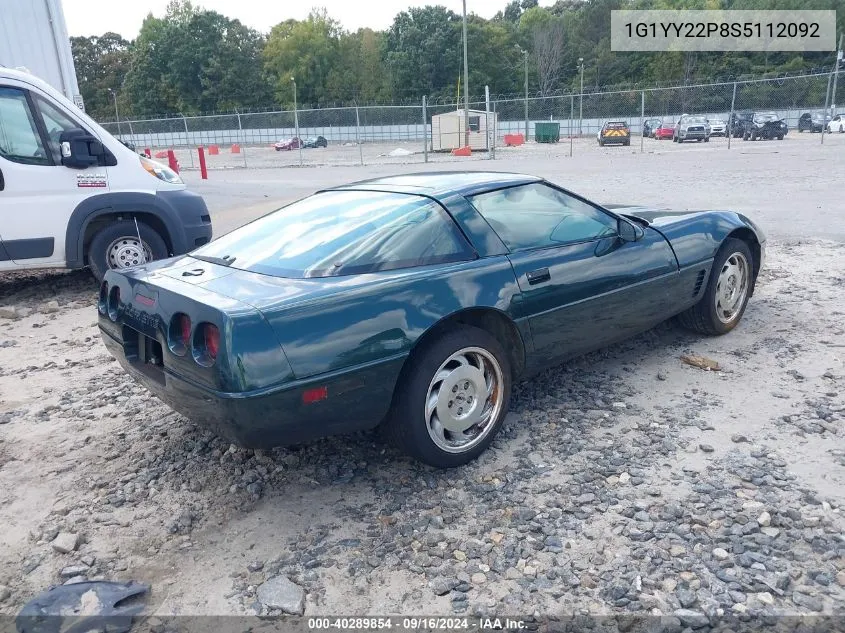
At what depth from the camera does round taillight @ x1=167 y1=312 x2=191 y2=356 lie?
2.76m

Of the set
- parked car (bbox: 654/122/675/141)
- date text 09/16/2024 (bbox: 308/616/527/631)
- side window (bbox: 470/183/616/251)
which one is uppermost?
side window (bbox: 470/183/616/251)

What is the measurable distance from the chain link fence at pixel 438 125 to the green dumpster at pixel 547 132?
23 mm

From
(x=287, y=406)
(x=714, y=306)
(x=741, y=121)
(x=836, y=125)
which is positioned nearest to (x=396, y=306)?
(x=287, y=406)

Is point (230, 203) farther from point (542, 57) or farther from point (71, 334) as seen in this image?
point (542, 57)

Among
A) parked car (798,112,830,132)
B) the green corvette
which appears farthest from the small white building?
the green corvette

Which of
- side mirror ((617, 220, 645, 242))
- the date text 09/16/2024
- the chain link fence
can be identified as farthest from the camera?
the chain link fence

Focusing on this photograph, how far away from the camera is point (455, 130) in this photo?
33.8 metres

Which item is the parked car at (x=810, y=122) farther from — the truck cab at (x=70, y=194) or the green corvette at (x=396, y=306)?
the truck cab at (x=70, y=194)

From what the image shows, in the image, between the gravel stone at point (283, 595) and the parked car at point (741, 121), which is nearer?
the gravel stone at point (283, 595)

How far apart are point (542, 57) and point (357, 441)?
292 ft

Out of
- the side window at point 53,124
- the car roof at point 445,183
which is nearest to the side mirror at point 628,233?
the car roof at point 445,183

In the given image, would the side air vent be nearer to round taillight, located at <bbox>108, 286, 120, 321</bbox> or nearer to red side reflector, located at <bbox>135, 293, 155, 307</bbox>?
red side reflector, located at <bbox>135, 293, 155, 307</bbox>

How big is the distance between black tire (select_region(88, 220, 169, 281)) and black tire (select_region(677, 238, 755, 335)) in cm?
490

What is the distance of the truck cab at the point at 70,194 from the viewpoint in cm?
601
